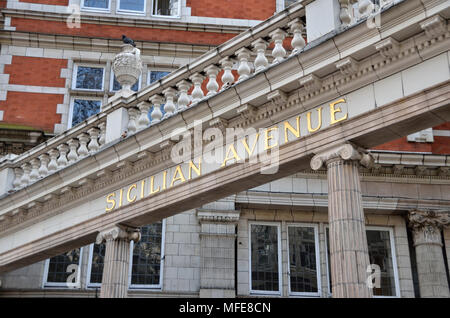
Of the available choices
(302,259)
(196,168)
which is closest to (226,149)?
(196,168)

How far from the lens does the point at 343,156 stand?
9070 mm

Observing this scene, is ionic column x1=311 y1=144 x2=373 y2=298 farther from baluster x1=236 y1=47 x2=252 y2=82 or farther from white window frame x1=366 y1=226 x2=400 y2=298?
white window frame x1=366 y1=226 x2=400 y2=298

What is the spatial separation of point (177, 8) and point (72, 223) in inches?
421

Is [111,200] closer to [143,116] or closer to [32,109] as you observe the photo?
[143,116]

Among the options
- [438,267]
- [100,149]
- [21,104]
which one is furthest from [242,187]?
[21,104]

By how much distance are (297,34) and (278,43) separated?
40 cm

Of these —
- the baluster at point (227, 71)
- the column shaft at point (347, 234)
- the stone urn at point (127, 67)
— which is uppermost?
the stone urn at point (127, 67)

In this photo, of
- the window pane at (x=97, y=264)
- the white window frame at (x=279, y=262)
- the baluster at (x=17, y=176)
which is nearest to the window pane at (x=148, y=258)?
the window pane at (x=97, y=264)

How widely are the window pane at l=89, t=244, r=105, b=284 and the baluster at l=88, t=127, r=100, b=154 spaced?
530cm

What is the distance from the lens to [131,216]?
38.8 feet

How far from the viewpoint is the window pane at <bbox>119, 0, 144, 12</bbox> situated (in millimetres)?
21391

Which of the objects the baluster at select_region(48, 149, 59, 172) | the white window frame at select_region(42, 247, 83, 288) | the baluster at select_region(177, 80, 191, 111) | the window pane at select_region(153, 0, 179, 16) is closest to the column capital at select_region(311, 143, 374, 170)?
the baluster at select_region(177, 80, 191, 111)

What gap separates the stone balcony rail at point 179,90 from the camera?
1021 cm

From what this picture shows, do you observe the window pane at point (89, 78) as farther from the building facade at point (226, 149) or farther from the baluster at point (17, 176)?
the baluster at point (17, 176)
